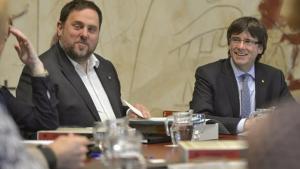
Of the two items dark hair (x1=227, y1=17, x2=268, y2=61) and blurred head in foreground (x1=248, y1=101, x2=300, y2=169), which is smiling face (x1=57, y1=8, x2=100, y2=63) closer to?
dark hair (x1=227, y1=17, x2=268, y2=61)

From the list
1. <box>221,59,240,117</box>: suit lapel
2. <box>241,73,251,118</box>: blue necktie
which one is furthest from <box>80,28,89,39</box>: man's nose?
<box>241,73,251,118</box>: blue necktie

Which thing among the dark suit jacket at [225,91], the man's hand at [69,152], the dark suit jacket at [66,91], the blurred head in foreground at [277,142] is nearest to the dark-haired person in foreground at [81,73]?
the dark suit jacket at [66,91]

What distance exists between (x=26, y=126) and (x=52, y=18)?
1479 mm

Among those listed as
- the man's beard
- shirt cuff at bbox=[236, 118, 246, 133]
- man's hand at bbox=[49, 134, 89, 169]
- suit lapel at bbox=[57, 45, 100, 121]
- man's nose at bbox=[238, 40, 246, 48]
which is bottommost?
shirt cuff at bbox=[236, 118, 246, 133]

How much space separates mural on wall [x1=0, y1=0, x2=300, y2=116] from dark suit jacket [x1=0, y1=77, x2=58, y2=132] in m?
1.49

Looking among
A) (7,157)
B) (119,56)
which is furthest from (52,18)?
(7,157)

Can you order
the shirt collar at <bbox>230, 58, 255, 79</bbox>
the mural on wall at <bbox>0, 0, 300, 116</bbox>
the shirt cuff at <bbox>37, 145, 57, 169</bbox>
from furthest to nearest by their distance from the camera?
1. the mural on wall at <bbox>0, 0, 300, 116</bbox>
2. the shirt collar at <bbox>230, 58, 255, 79</bbox>
3. the shirt cuff at <bbox>37, 145, 57, 169</bbox>

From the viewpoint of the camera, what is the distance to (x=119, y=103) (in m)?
3.29

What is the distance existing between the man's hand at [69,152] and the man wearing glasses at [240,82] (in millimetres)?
1696

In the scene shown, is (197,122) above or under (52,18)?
under

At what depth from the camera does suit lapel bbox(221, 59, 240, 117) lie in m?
3.44

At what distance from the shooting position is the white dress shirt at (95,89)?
314cm

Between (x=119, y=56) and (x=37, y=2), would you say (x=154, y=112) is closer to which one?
(x=119, y=56)

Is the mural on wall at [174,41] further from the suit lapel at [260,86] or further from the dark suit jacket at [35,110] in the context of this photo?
the dark suit jacket at [35,110]
